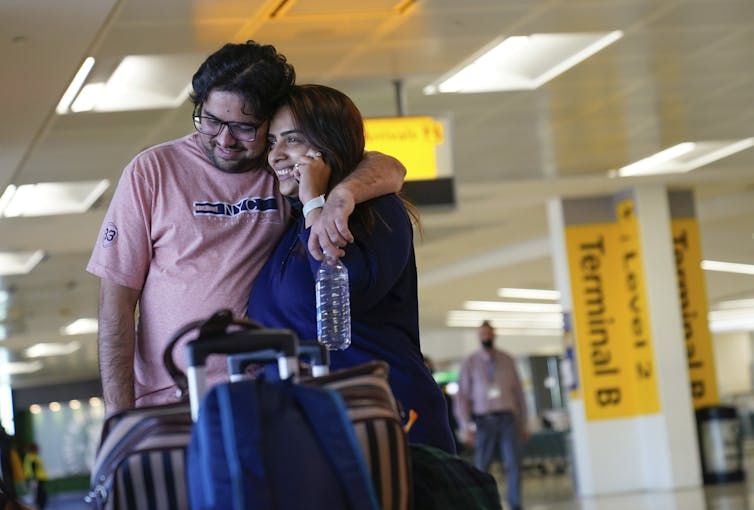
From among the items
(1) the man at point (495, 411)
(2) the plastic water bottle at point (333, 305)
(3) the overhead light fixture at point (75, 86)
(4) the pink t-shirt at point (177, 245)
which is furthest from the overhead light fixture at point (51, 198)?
(2) the plastic water bottle at point (333, 305)

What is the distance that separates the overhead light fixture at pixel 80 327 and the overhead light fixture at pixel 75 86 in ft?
52.0

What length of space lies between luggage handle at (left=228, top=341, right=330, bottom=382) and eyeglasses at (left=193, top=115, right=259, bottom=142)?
0.70 meters

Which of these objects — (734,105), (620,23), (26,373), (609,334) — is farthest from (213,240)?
(26,373)

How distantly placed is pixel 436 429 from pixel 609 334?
43.9 ft

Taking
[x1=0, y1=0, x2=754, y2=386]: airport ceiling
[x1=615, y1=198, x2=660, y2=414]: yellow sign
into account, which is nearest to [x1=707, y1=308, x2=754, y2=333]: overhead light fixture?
[x1=615, y1=198, x2=660, y2=414]: yellow sign

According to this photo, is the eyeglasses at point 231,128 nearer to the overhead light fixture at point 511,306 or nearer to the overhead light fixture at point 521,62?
the overhead light fixture at point 521,62

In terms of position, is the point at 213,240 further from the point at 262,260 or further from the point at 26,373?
the point at 26,373

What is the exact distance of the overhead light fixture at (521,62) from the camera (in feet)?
30.2

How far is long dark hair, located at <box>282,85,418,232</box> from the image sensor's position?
2717 millimetres

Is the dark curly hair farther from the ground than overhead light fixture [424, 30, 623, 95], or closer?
closer

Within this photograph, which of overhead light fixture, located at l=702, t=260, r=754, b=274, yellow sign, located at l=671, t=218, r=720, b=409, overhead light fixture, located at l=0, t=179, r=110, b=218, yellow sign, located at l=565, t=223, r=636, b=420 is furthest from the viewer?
overhead light fixture, located at l=702, t=260, r=754, b=274

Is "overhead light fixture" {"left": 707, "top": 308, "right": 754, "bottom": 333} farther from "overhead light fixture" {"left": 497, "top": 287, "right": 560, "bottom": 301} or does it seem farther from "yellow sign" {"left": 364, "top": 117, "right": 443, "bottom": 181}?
"yellow sign" {"left": 364, "top": 117, "right": 443, "bottom": 181}

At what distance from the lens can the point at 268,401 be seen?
1845 mm

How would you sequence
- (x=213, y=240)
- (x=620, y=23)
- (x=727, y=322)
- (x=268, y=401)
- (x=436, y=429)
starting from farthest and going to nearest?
1. (x=727, y=322)
2. (x=620, y=23)
3. (x=213, y=240)
4. (x=436, y=429)
5. (x=268, y=401)
